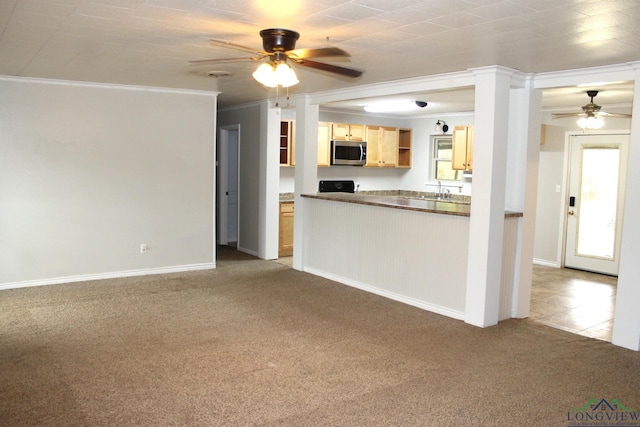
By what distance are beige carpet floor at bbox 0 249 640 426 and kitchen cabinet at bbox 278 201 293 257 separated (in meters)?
2.31

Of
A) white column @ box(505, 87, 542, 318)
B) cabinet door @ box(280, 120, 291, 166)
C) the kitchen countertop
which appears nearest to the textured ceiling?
white column @ box(505, 87, 542, 318)

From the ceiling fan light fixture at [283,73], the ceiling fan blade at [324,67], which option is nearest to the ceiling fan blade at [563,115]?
the ceiling fan blade at [324,67]

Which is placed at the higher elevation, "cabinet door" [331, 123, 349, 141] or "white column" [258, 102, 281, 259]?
"cabinet door" [331, 123, 349, 141]

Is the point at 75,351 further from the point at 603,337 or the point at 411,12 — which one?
the point at 603,337

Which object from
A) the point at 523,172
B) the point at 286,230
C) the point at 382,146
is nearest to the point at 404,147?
the point at 382,146

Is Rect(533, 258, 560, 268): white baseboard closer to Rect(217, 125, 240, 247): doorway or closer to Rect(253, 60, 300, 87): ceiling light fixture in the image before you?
Rect(217, 125, 240, 247): doorway

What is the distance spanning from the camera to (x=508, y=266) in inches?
194

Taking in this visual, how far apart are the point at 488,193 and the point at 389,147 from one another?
4.66 m

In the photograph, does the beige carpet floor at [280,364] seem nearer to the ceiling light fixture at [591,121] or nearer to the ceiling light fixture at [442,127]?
the ceiling light fixture at [591,121]

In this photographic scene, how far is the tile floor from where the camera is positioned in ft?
16.0

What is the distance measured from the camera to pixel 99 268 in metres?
6.19

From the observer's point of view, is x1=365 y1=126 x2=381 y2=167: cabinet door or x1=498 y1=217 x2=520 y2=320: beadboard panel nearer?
x1=498 y1=217 x2=520 y2=320: beadboard panel

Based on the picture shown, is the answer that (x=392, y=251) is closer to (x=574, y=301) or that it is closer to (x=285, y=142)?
(x=574, y=301)

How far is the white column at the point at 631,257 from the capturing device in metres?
4.10
